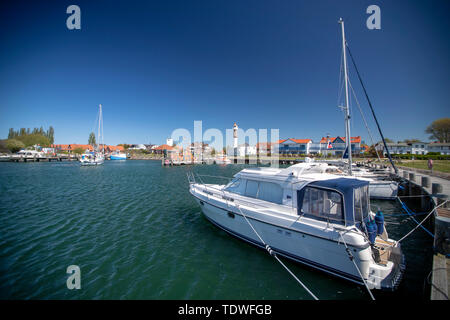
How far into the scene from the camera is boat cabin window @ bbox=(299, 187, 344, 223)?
5.98 metres

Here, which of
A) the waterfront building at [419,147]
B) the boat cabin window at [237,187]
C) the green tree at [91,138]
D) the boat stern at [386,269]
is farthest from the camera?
the green tree at [91,138]

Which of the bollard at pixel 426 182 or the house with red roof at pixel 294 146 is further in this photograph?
the house with red roof at pixel 294 146

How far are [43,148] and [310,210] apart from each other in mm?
129299

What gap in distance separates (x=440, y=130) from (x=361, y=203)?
3662 inches

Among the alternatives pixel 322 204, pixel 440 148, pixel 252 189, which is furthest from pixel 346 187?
pixel 440 148

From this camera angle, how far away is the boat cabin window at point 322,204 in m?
5.98

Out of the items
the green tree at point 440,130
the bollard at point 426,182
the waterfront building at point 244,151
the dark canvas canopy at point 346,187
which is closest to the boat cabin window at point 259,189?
the dark canvas canopy at point 346,187

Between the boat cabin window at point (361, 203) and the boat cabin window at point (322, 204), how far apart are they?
533 mm

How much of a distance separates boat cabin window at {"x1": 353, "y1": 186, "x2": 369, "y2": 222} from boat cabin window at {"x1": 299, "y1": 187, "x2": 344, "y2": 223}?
0.53 metres

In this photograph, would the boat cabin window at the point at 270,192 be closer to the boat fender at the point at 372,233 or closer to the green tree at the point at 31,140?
the boat fender at the point at 372,233
